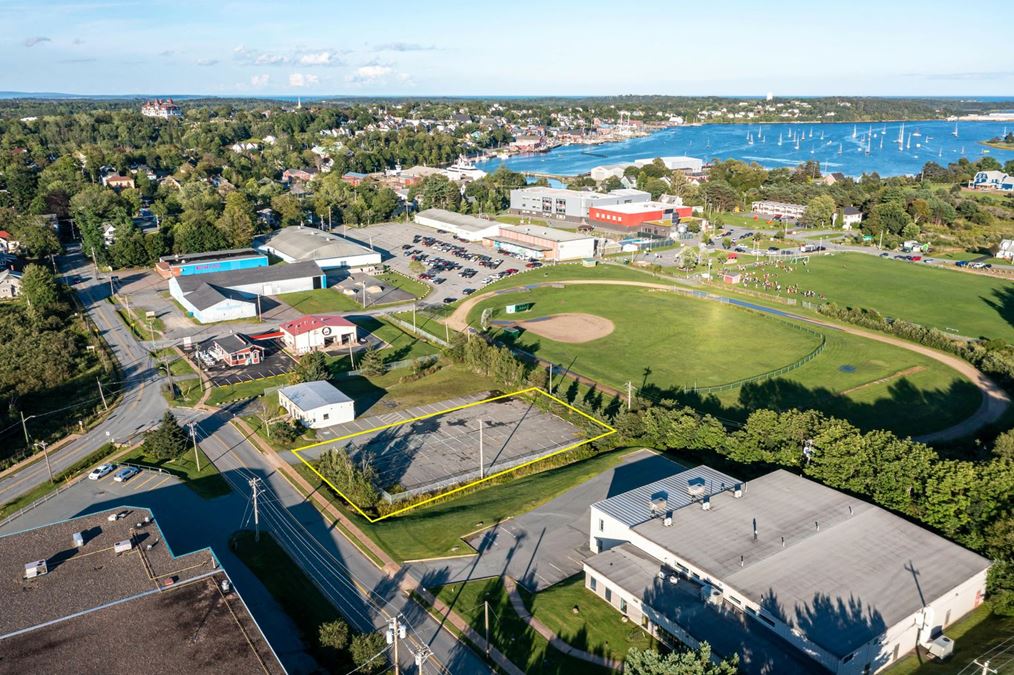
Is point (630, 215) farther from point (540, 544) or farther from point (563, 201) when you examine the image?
point (540, 544)

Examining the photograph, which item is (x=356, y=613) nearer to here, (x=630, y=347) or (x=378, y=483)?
(x=378, y=483)

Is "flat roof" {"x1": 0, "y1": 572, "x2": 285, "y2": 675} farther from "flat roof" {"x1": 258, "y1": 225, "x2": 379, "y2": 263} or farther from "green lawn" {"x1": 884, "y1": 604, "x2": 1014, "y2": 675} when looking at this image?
"flat roof" {"x1": 258, "y1": 225, "x2": 379, "y2": 263}

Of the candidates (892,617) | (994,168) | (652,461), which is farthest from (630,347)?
(994,168)

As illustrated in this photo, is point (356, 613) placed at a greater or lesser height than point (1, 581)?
lesser

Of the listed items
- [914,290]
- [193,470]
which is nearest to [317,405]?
[193,470]

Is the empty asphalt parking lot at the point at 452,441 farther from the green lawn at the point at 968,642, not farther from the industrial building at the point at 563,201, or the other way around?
the industrial building at the point at 563,201

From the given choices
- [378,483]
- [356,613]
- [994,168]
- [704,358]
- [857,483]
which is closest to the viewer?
[356,613]
